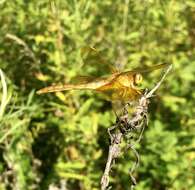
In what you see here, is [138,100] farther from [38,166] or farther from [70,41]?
[38,166]

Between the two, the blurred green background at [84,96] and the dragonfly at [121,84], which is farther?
the blurred green background at [84,96]

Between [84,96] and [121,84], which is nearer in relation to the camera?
[121,84]

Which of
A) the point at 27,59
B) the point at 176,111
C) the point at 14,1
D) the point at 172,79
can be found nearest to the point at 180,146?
the point at 176,111

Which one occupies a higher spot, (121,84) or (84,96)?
(84,96)

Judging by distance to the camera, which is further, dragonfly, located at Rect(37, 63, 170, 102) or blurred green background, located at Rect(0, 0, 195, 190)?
blurred green background, located at Rect(0, 0, 195, 190)
